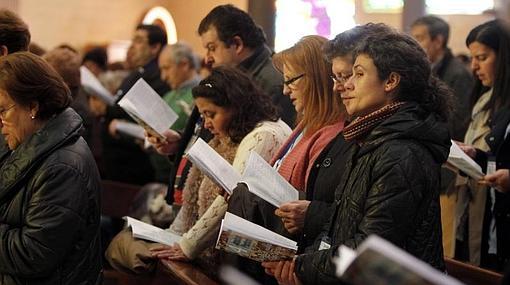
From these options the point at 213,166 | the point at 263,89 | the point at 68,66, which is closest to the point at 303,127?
the point at 213,166

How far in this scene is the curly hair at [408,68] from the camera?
3.32 metres

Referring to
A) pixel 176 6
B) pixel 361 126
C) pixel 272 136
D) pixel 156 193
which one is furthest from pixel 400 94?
pixel 176 6

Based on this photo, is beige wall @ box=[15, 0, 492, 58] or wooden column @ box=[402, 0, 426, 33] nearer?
wooden column @ box=[402, 0, 426, 33]

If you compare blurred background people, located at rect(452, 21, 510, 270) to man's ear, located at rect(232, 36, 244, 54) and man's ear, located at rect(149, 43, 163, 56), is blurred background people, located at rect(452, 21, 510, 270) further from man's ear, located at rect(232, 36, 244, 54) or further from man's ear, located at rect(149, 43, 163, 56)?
man's ear, located at rect(149, 43, 163, 56)

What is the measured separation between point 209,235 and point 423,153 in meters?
1.55

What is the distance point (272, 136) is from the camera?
4.54 metres

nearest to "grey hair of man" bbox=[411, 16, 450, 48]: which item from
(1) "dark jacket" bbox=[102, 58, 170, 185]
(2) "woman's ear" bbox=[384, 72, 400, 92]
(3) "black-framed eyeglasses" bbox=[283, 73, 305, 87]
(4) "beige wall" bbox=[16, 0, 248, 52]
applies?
(1) "dark jacket" bbox=[102, 58, 170, 185]

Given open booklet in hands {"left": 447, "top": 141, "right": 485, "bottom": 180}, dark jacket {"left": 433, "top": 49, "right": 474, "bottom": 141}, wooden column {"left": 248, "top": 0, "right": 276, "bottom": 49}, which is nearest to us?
open booklet in hands {"left": 447, "top": 141, "right": 485, "bottom": 180}

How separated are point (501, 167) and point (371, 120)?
1640 mm

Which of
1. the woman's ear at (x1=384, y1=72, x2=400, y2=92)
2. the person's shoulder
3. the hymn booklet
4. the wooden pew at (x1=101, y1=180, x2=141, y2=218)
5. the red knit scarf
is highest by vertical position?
the woman's ear at (x1=384, y1=72, x2=400, y2=92)

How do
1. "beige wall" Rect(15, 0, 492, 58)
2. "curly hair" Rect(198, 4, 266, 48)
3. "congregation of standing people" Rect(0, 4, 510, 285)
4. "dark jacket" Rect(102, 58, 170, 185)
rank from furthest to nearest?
"beige wall" Rect(15, 0, 492, 58), "dark jacket" Rect(102, 58, 170, 185), "curly hair" Rect(198, 4, 266, 48), "congregation of standing people" Rect(0, 4, 510, 285)

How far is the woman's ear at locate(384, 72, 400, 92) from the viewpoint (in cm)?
332

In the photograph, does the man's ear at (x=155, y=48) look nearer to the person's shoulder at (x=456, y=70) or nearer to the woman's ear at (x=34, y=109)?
the person's shoulder at (x=456, y=70)

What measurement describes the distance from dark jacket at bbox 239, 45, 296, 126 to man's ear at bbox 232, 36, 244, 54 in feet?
0.24
